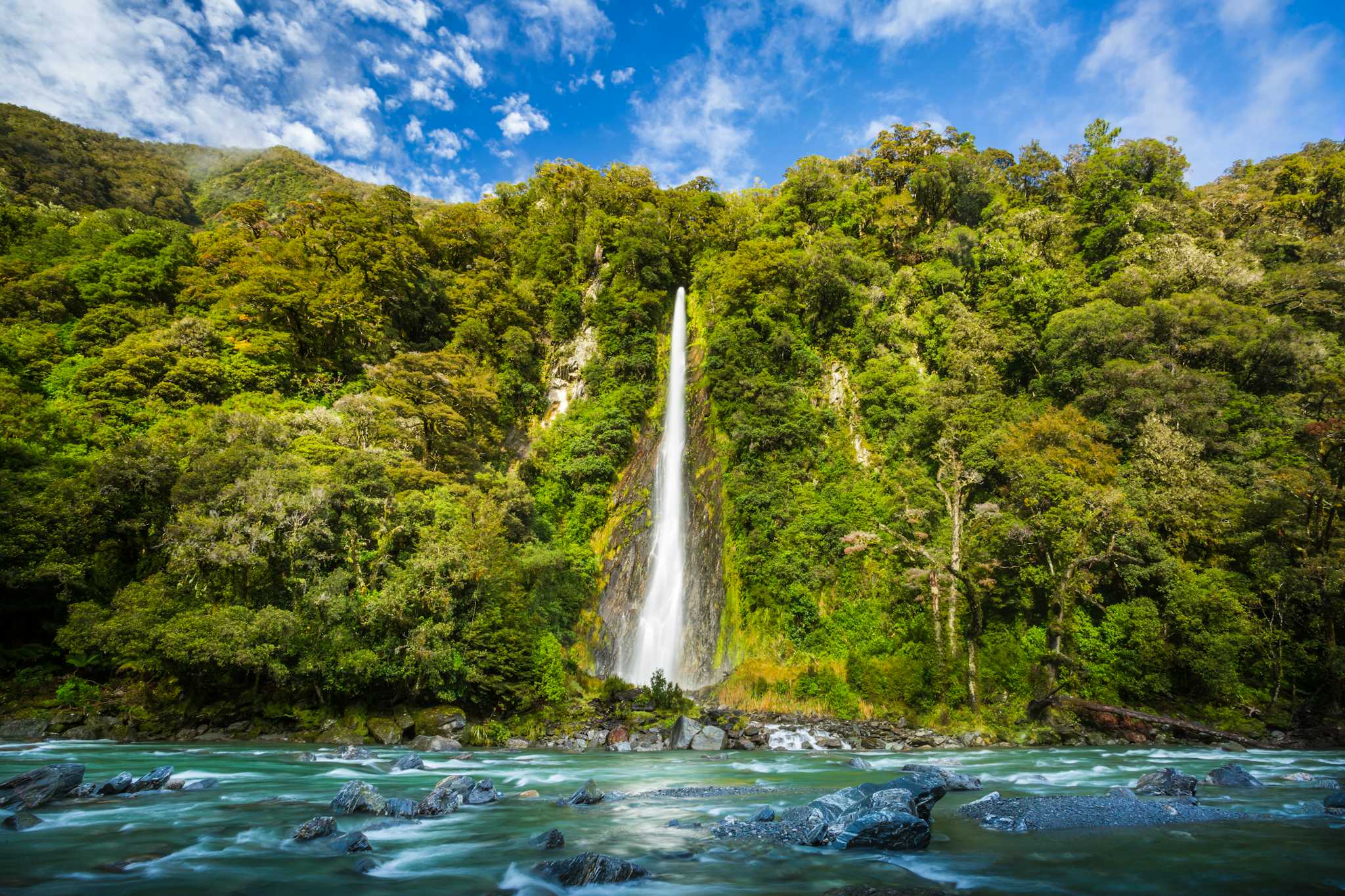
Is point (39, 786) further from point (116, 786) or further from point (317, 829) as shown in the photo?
point (317, 829)

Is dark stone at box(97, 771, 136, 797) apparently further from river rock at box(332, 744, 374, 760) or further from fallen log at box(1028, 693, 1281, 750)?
fallen log at box(1028, 693, 1281, 750)

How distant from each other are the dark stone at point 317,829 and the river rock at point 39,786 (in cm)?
431

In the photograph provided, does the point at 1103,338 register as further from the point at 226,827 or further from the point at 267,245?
the point at 267,245

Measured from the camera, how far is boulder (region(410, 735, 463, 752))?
15297 mm

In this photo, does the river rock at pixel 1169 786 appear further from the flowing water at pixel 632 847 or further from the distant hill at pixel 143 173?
the distant hill at pixel 143 173

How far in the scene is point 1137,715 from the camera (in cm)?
1563

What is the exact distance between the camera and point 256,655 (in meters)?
14.7

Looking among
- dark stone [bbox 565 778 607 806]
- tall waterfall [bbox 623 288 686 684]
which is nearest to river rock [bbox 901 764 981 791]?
dark stone [bbox 565 778 607 806]

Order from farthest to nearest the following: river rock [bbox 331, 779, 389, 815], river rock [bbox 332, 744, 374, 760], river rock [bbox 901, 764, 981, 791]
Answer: river rock [bbox 332, 744, 374, 760], river rock [bbox 901, 764, 981, 791], river rock [bbox 331, 779, 389, 815]

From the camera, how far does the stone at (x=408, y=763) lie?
38.6ft

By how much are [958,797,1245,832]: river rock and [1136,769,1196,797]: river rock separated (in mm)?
994

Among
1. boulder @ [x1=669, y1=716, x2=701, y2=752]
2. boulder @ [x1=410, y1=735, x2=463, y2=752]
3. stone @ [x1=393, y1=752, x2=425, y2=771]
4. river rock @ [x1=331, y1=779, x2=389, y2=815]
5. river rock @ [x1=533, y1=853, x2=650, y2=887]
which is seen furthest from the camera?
boulder @ [x1=669, y1=716, x2=701, y2=752]

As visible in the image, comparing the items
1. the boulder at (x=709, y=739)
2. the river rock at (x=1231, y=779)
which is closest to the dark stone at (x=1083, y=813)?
the river rock at (x=1231, y=779)

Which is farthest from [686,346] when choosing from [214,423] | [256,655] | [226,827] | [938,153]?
[226,827]
